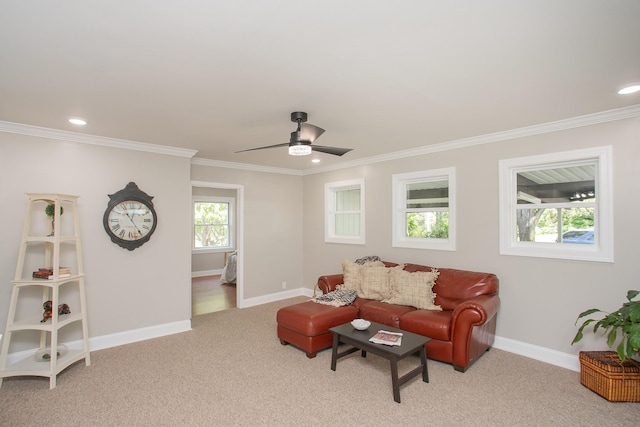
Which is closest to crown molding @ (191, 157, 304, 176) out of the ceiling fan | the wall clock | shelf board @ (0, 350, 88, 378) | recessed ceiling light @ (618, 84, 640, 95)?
the wall clock

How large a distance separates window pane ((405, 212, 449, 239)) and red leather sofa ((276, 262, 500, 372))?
609 millimetres

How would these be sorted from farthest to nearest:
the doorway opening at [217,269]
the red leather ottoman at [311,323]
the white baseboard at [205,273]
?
the white baseboard at [205,273], the doorway opening at [217,269], the red leather ottoman at [311,323]

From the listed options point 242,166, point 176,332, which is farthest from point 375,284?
point 242,166

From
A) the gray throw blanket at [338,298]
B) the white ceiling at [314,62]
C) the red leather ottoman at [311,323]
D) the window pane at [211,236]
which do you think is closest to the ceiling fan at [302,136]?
the white ceiling at [314,62]

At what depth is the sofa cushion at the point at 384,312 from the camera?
3.72m

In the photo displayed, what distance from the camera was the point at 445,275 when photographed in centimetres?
408

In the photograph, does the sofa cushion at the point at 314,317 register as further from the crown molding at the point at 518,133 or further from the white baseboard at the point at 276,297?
the crown molding at the point at 518,133

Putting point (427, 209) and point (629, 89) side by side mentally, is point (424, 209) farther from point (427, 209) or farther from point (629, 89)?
point (629, 89)

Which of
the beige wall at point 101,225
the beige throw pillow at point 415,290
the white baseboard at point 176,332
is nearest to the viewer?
the white baseboard at point 176,332

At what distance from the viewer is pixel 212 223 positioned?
9.20 metres

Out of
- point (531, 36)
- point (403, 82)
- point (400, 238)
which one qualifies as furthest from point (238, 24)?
point (400, 238)

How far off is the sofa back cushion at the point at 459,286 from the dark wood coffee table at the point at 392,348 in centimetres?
96

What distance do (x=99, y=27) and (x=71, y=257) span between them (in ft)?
10.0

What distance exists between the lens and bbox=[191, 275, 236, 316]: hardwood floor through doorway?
5.78 meters
